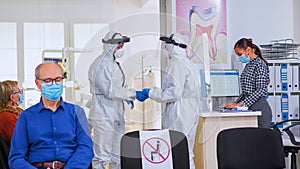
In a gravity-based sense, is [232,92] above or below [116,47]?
below

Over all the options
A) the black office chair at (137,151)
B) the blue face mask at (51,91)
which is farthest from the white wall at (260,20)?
the blue face mask at (51,91)

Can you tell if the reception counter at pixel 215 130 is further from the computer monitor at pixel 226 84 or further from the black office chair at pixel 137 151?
the black office chair at pixel 137 151

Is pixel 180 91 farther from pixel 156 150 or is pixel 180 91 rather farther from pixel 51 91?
pixel 51 91

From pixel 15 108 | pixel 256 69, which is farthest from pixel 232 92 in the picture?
pixel 15 108

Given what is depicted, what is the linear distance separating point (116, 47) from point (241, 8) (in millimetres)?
2432

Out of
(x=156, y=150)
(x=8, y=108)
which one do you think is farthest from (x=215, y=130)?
(x=8, y=108)

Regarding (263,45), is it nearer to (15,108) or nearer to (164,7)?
(164,7)

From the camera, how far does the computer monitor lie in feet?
13.5

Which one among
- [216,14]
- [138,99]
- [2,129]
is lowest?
[2,129]

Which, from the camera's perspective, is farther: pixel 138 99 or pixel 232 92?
pixel 232 92

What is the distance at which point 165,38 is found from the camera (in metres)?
2.76

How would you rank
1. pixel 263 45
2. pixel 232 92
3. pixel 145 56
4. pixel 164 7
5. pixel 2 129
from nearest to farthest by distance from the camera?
pixel 145 56, pixel 2 129, pixel 232 92, pixel 263 45, pixel 164 7

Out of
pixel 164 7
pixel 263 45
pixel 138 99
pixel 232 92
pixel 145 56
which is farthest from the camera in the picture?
pixel 164 7

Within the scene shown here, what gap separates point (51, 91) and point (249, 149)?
3.83ft
